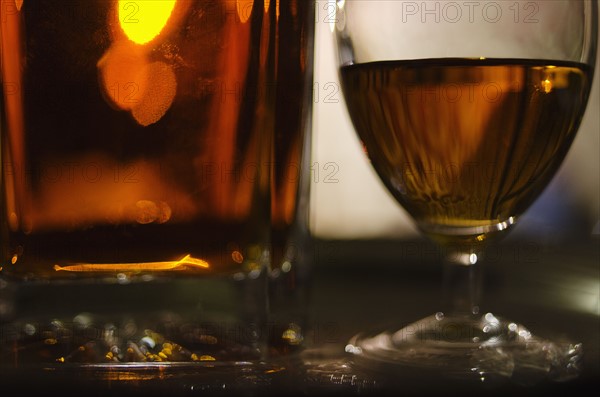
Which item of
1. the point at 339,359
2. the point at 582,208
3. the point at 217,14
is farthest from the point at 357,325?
the point at 582,208

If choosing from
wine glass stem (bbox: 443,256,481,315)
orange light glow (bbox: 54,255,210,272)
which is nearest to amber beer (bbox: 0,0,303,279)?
orange light glow (bbox: 54,255,210,272)

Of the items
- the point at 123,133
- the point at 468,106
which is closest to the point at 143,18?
the point at 123,133

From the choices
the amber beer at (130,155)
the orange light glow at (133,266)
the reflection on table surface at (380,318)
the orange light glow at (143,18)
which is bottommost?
the reflection on table surface at (380,318)

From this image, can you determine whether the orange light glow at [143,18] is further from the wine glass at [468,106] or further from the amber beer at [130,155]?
the wine glass at [468,106]

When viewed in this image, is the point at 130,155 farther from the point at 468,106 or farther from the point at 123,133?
the point at 468,106

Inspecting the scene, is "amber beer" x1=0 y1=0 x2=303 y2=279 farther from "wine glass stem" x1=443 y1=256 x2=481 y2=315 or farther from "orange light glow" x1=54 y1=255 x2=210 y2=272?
"wine glass stem" x1=443 y1=256 x2=481 y2=315

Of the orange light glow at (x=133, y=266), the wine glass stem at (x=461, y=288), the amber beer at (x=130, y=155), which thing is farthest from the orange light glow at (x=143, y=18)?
the wine glass stem at (x=461, y=288)
